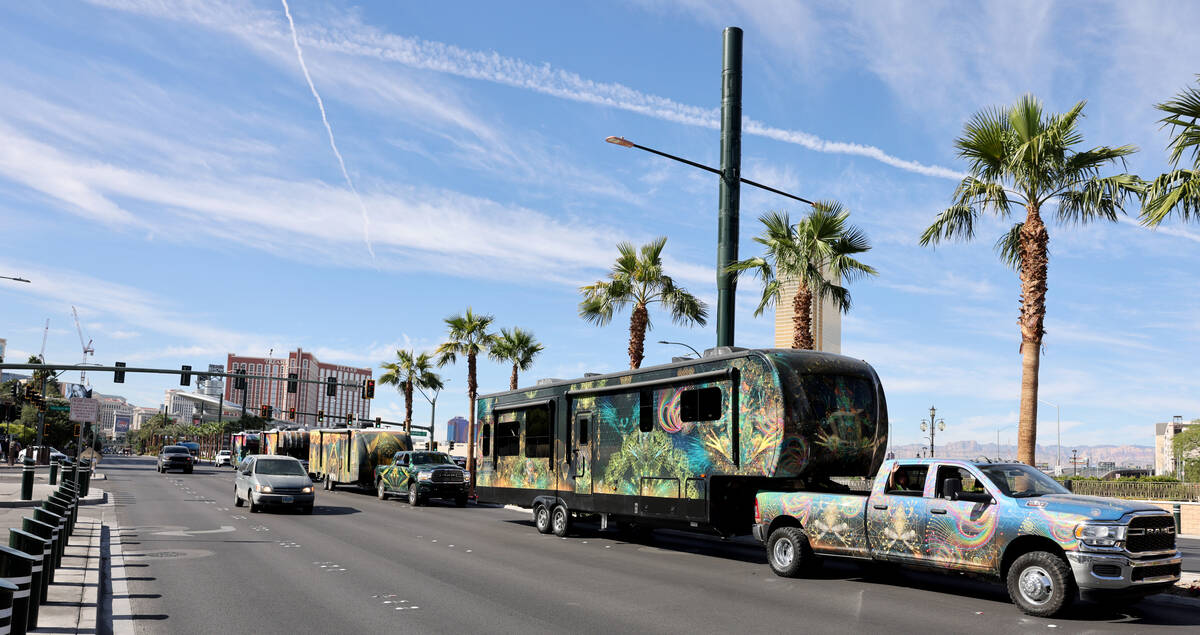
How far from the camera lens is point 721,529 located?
14.6m

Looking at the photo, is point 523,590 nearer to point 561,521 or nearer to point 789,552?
point 789,552

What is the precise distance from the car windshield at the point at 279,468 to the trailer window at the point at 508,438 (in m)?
6.90

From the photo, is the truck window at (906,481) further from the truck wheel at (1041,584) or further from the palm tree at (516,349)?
the palm tree at (516,349)

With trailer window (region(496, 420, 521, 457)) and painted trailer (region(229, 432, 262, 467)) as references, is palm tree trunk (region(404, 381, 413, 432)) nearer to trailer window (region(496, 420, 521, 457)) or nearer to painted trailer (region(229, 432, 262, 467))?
painted trailer (region(229, 432, 262, 467))

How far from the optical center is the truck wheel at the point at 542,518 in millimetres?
19969

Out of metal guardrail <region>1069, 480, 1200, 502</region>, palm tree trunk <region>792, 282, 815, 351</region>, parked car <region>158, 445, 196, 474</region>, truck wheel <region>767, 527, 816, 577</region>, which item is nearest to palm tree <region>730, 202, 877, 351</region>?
palm tree trunk <region>792, 282, 815, 351</region>

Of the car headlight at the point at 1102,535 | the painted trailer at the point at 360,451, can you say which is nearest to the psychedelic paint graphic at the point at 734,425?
the car headlight at the point at 1102,535

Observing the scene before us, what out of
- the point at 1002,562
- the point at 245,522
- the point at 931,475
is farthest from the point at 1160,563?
the point at 245,522

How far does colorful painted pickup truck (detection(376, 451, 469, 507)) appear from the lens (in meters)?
29.6

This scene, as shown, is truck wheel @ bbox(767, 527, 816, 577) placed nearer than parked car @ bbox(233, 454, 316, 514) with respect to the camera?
Yes

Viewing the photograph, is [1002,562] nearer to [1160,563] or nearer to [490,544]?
[1160,563]

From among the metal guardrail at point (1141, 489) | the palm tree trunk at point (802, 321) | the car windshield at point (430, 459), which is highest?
the palm tree trunk at point (802, 321)

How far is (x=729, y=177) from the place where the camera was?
18.5 m

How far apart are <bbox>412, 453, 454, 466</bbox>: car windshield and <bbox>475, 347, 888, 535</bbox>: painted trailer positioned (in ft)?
42.1
